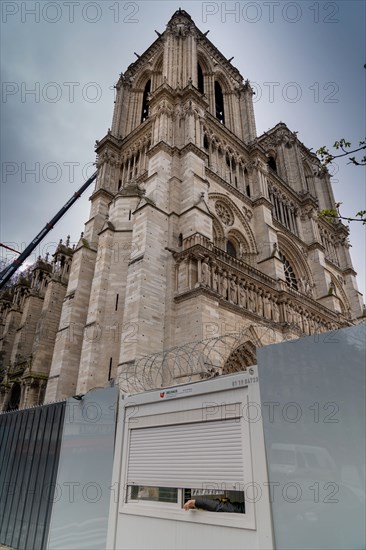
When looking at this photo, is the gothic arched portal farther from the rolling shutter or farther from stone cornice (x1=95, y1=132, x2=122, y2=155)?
stone cornice (x1=95, y1=132, x2=122, y2=155)

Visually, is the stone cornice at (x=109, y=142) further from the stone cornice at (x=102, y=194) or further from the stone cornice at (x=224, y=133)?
the stone cornice at (x=224, y=133)

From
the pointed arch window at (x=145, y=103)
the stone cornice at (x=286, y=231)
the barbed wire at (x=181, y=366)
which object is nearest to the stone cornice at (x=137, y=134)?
the pointed arch window at (x=145, y=103)

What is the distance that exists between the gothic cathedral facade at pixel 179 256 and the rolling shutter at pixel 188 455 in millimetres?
3078

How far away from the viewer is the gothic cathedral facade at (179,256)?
13.7m

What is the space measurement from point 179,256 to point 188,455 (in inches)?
433

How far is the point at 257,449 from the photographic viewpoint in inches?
155

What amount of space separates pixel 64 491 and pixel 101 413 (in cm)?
129

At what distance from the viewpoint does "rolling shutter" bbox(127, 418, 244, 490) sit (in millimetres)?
4188

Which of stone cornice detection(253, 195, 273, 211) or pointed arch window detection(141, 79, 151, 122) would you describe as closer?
stone cornice detection(253, 195, 273, 211)

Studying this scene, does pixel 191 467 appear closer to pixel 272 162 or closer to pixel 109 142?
pixel 109 142

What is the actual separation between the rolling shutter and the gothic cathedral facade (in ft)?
10.1

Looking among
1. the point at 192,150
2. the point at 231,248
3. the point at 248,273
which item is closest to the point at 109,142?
the point at 192,150

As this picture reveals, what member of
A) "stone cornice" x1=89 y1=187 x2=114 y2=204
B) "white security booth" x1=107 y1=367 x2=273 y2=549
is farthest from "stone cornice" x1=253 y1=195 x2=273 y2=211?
"white security booth" x1=107 y1=367 x2=273 y2=549

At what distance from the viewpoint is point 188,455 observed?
14.9 ft
